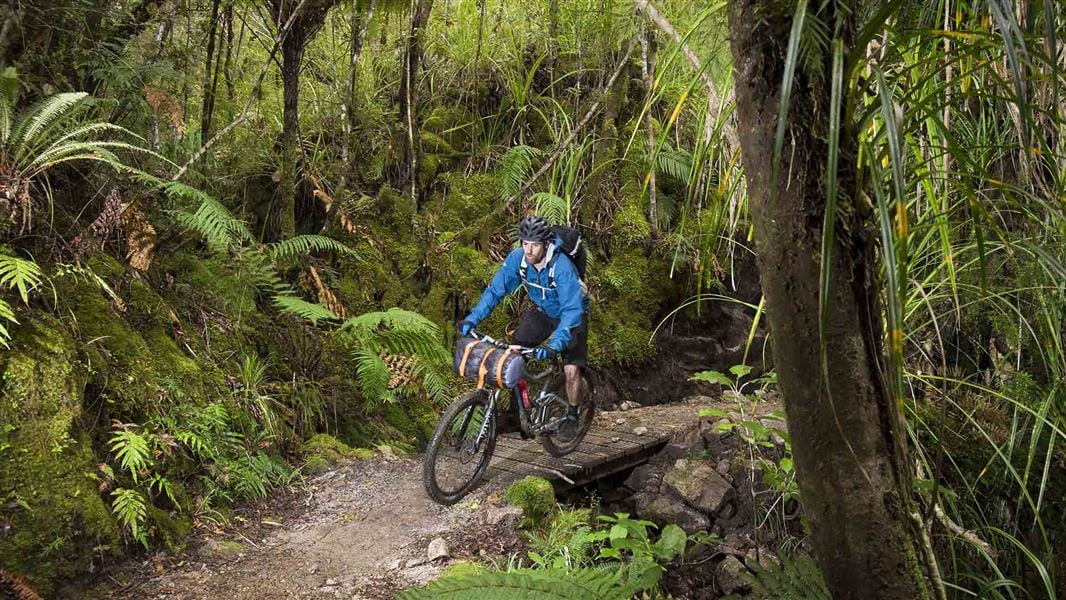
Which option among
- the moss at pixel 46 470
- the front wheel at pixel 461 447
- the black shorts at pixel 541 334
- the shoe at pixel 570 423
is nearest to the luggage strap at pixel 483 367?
the front wheel at pixel 461 447

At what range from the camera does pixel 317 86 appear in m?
7.55

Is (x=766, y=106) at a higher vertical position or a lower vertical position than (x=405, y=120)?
lower

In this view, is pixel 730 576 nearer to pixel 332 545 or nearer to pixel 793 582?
pixel 793 582

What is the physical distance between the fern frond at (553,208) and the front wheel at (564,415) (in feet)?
6.55

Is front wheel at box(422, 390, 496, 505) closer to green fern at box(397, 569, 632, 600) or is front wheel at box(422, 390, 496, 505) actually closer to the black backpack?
the black backpack

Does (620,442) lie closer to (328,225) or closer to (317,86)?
(328,225)

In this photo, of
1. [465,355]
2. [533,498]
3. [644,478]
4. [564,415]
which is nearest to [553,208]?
[564,415]

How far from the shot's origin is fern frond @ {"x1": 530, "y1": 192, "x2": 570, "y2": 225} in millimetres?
7027

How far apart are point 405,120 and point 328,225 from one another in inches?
65.4

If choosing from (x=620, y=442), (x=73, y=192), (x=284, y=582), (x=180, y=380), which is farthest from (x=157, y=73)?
(x=620, y=442)

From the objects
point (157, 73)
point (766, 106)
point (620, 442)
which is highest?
point (157, 73)

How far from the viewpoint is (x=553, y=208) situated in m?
7.05

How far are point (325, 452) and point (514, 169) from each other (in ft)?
13.0

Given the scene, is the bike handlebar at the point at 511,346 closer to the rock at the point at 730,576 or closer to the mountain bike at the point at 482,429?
the mountain bike at the point at 482,429
